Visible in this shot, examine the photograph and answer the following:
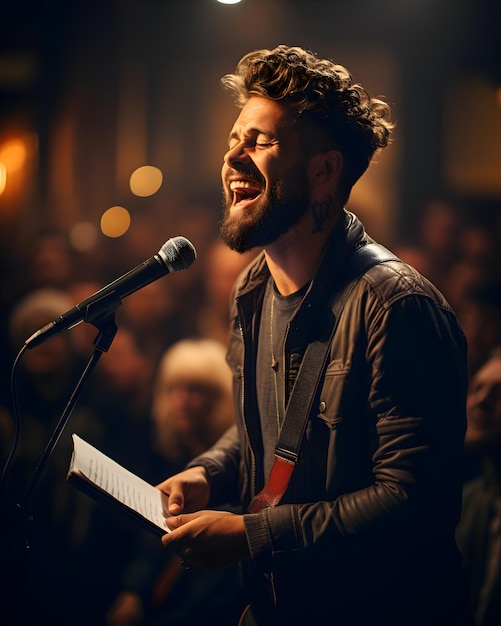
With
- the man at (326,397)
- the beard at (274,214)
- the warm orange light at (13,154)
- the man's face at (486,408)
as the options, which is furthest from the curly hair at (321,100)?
the warm orange light at (13,154)

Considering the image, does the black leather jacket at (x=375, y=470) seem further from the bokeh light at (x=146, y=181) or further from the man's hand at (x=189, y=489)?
the bokeh light at (x=146, y=181)

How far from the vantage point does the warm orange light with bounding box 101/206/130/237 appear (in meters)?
3.50

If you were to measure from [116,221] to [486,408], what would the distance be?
2133mm

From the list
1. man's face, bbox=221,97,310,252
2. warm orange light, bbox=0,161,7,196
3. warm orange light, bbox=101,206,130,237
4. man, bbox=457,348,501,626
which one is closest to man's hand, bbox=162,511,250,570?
man's face, bbox=221,97,310,252

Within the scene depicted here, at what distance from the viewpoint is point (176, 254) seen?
5.24ft

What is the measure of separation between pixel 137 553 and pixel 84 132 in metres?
2.21

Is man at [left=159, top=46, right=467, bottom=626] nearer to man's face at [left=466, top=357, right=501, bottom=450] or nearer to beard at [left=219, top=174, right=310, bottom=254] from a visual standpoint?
beard at [left=219, top=174, right=310, bottom=254]

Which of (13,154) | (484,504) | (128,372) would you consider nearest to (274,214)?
(128,372)

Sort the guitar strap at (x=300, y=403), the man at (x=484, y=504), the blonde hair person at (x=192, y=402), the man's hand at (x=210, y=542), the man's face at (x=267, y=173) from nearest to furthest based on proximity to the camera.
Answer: the man's hand at (x=210, y=542), the guitar strap at (x=300, y=403), the man's face at (x=267, y=173), the man at (x=484, y=504), the blonde hair person at (x=192, y=402)

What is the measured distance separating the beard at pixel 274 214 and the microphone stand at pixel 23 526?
19.1 inches

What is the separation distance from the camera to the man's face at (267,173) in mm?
1846

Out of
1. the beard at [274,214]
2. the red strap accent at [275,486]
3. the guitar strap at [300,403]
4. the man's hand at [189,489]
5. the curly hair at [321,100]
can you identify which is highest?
the curly hair at [321,100]

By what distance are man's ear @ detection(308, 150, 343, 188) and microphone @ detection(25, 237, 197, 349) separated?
51 cm

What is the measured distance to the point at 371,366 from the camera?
5.37ft
